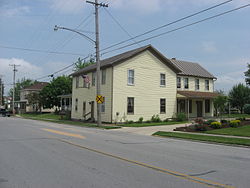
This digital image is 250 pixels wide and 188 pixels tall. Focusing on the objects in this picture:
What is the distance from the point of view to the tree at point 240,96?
4575 centimetres

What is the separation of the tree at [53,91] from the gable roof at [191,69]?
2846 cm

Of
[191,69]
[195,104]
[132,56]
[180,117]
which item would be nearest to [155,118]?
[180,117]

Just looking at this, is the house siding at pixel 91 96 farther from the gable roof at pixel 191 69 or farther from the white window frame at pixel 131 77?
the gable roof at pixel 191 69

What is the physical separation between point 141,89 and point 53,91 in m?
31.1

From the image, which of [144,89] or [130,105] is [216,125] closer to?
[130,105]

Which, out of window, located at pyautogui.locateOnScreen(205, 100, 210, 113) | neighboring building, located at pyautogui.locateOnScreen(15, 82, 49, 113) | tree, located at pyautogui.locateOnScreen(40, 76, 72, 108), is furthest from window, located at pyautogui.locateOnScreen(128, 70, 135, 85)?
neighboring building, located at pyautogui.locateOnScreen(15, 82, 49, 113)

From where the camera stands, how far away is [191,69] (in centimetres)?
3672

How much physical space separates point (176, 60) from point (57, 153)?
31.1 meters

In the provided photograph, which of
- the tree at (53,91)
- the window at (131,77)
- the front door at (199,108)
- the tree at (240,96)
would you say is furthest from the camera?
the tree at (53,91)

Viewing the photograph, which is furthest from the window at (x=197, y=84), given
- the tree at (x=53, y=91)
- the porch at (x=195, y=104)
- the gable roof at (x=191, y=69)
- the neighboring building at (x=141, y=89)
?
the tree at (x=53, y=91)

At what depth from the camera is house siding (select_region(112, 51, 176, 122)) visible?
89.8 ft

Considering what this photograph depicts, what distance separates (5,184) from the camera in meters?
5.65

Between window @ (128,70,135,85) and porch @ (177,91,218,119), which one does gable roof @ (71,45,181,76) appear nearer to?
window @ (128,70,135,85)

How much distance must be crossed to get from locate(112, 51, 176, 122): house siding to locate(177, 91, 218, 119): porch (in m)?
1.66
